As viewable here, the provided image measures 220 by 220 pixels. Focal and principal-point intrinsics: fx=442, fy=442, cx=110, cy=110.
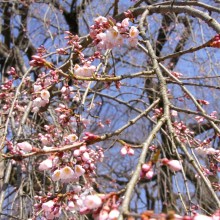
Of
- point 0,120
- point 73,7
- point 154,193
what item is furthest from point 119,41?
point 154,193

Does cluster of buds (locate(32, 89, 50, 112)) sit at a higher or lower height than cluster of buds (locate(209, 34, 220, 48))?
lower

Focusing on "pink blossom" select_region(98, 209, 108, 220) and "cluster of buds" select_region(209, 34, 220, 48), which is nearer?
"pink blossom" select_region(98, 209, 108, 220)

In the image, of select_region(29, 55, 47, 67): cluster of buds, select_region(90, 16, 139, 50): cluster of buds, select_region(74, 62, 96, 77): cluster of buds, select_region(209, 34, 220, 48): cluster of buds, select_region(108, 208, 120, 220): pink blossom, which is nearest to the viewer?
select_region(108, 208, 120, 220): pink blossom

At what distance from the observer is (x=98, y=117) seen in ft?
8.86

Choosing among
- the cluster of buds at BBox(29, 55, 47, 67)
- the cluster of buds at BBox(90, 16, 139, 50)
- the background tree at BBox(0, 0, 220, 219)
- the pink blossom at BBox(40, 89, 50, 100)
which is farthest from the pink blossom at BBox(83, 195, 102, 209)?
the pink blossom at BBox(40, 89, 50, 100)

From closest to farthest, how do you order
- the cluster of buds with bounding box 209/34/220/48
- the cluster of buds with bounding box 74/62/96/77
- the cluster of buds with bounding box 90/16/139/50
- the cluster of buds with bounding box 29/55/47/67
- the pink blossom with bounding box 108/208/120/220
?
the pink blossom with bounding box 108/208/120/220, the cluster of buds with bounding box 209/34/220/48, the cluster of buds with bounding box 29/55/47/67, the cluster of buds with bounding box 90/16/139/50, the cluster of buds with bounding box 74/62/96/77

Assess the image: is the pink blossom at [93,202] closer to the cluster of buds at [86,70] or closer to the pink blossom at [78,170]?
the pink blossom at [78,170]

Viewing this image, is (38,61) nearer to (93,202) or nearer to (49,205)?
(49,205)

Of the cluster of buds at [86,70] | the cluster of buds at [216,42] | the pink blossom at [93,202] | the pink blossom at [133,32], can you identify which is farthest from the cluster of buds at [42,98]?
the pink blossom at [93,202]

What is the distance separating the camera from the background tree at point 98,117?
1.45 meters

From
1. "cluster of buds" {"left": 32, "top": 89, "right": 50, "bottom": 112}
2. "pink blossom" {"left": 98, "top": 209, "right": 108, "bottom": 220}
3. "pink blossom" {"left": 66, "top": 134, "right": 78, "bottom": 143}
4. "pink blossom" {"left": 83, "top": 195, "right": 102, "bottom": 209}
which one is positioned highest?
"cluster of buds" {"left": 32, "top": 89, "right": 50, "bottom": 112}

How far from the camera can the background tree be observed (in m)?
1.45

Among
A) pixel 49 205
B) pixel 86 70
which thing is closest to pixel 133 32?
pixel 86 70

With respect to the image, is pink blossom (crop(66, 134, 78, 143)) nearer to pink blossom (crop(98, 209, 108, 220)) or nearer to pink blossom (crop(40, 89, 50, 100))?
pink blossom (crop(40, 89, 50, 100))
